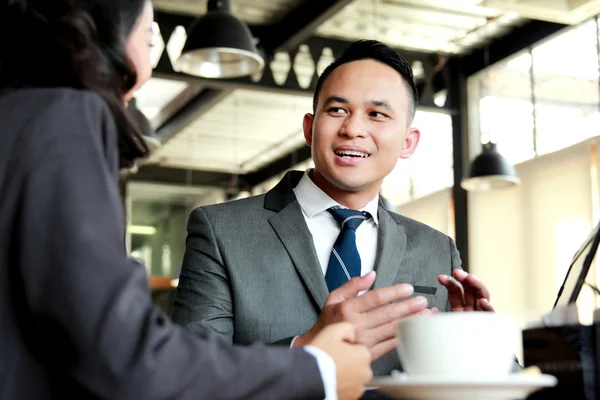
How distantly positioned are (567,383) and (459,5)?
6631mm

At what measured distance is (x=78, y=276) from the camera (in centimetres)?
82

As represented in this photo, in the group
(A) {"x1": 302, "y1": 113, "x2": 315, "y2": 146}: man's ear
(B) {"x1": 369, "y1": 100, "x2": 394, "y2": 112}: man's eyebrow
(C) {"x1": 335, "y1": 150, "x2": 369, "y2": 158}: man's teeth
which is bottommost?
(C) {"x1": 335, "y1": 150, "x2": 369, "y2": 158}: man's teeth

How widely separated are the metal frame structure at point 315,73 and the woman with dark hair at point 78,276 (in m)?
5.79

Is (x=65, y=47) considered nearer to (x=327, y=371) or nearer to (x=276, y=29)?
(x=327, y=371)

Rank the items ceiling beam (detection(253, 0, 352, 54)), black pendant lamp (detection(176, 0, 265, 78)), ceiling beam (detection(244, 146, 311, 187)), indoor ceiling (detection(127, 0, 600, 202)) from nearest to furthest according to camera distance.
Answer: black pendant lamp (detection(176, 0, 265, 78)) → ceiling beam (detection(253, 0, 352, 54)) → indoor ceiling (detection(127, 0, 600, 202)) → ceiling beam (detection(244, 146, 311, 187))

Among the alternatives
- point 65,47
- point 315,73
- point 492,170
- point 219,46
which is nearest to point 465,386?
point 65,47

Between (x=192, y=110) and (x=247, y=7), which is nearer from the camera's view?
(x=247, y=7)

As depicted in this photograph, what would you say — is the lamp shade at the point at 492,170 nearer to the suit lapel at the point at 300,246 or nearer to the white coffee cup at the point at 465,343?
the suit lapel at the point at 300,246

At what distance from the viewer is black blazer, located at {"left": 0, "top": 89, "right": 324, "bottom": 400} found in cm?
82

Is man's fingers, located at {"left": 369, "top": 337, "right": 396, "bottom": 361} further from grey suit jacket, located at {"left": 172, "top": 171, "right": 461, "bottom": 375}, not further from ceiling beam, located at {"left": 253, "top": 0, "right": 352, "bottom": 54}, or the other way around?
ceiling beam, located at {"left": 253, "top": 0, "right": 352, "bottom": 54}

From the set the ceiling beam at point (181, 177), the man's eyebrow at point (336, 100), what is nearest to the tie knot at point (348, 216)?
the man's eyebrow at point (336, 100)

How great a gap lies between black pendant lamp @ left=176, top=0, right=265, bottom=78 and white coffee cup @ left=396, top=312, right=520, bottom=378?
400 cm

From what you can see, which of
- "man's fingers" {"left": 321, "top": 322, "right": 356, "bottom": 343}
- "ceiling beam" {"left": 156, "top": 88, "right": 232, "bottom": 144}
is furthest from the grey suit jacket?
"ceiling beam" {"left": 156, "top": 88, "right": 232, "bottom": 144}

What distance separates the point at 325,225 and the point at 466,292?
577mm
